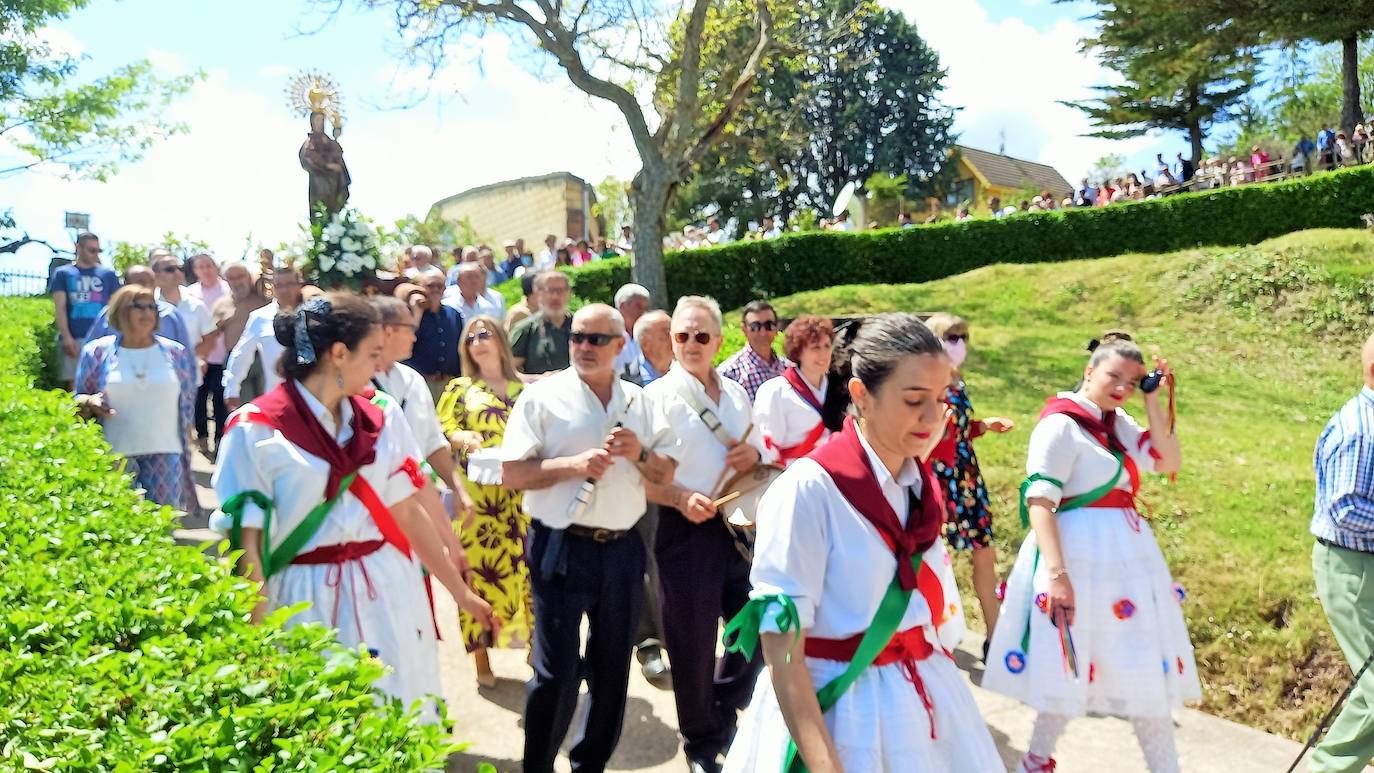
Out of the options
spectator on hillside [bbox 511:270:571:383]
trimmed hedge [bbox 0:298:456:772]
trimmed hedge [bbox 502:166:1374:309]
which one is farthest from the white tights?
trimmed hedge [bbox 502:166:1374:309]

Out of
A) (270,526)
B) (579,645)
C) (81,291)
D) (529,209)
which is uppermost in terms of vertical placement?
(529,209)

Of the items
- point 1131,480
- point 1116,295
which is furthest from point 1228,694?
point 1116,295

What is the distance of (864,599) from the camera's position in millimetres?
2605

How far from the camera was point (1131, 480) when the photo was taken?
466 centimetres

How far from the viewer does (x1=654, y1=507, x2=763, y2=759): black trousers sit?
15.1ft

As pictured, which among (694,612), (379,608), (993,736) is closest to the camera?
(379,608)

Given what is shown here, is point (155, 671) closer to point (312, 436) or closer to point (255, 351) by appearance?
point (312, 436)

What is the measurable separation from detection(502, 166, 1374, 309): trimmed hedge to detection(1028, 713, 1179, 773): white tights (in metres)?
18.8

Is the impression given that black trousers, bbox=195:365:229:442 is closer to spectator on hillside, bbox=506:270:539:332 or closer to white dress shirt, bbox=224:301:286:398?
white dress shirt, bbox=224:301:286:398

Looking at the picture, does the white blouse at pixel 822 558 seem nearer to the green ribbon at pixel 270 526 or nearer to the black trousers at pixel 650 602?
the green ribbon at pixel 270 526

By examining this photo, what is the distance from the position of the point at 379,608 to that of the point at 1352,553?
395 cm

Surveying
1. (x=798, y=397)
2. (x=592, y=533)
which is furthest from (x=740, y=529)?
(x=798, y=397)

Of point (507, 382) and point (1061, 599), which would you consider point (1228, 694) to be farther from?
point (507, 382)

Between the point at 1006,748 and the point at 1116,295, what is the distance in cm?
1648
